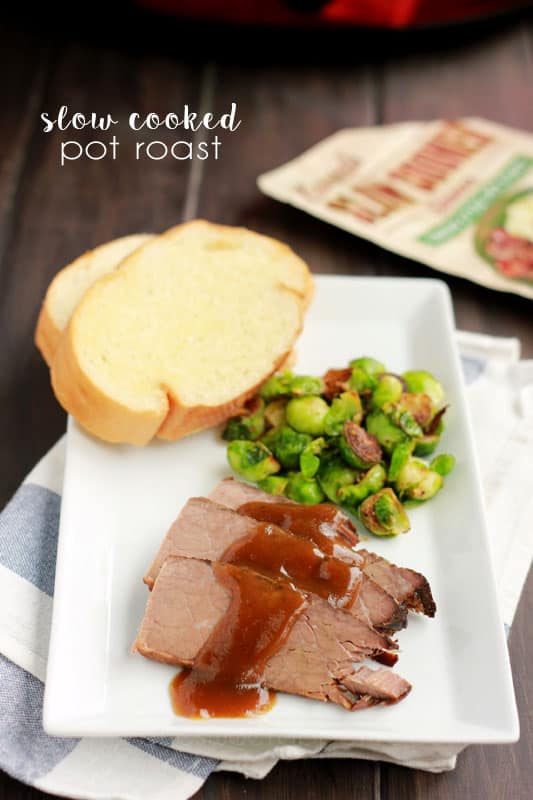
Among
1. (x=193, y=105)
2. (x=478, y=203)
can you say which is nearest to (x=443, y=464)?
(x=478, y=203)

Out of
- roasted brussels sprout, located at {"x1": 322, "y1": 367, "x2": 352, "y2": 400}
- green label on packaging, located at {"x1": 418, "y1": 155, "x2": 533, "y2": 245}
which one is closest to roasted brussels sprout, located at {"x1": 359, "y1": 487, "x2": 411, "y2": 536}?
roasted brussels sprout, located at {"x1": 322, "y1": 367, "x2": 352, "y2": 400}

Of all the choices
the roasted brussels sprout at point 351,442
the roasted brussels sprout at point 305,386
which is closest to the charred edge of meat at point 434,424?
the roasted brussels sprout at point 351,442

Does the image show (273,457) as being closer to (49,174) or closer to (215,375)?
(215,375)

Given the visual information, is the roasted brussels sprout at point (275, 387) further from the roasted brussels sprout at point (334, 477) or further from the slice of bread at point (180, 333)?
the roasted brussels sprout at point (334, 477)

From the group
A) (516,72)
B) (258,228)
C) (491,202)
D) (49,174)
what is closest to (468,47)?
(516,72)

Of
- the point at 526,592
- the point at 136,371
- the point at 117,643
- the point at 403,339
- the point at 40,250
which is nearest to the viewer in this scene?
the point at 117,643

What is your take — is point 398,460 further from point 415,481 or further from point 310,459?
point 310,459

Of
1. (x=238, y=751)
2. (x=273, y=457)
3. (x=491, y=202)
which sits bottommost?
(x=238, y=751)
